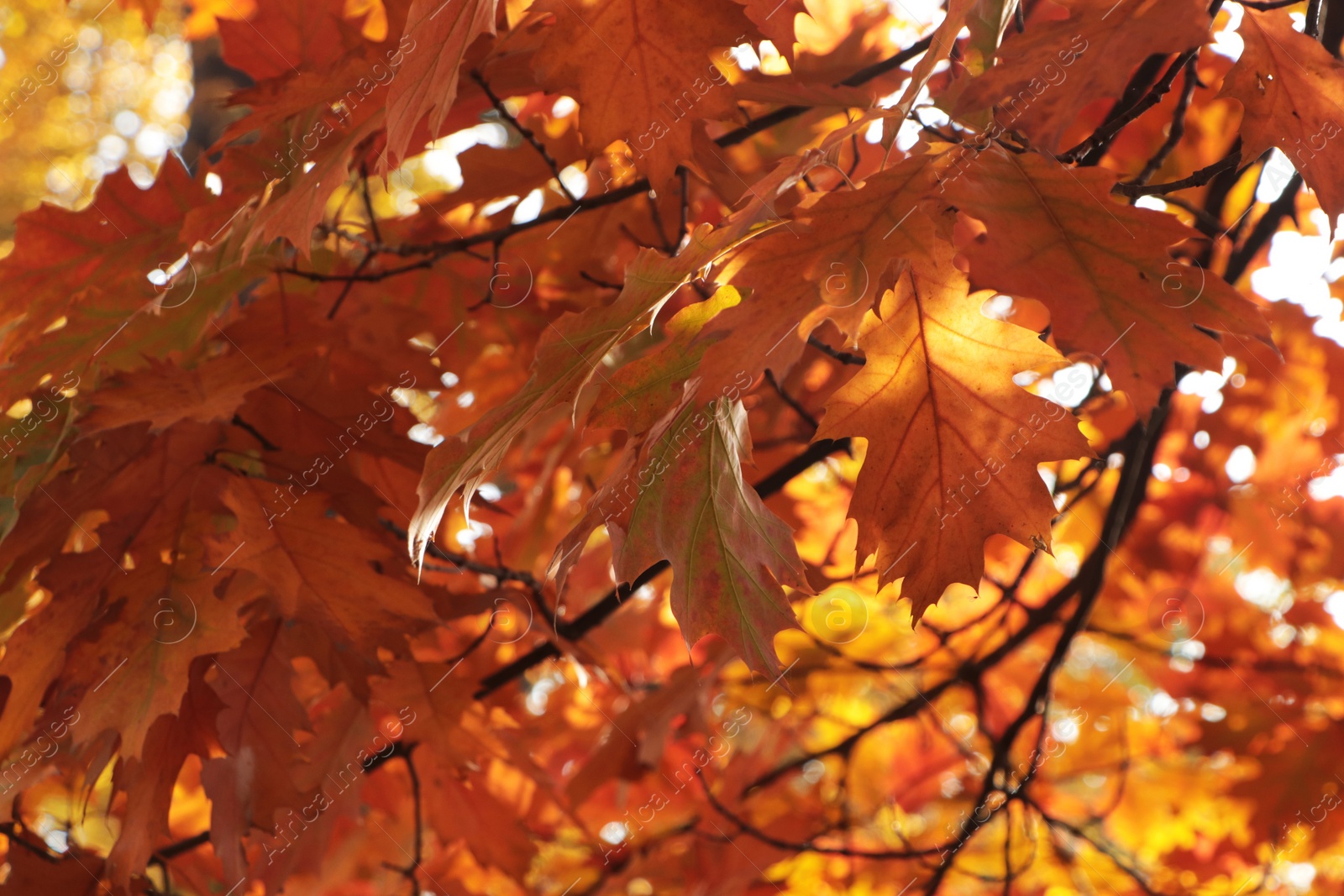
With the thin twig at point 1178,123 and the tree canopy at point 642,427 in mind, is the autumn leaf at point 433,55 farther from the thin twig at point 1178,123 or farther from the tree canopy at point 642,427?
the thin twig at point 1178,123

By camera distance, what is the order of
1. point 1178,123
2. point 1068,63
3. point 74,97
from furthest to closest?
point 74,97
point 1178,123
point 1068,63

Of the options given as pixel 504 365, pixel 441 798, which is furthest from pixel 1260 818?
pixel 504 365

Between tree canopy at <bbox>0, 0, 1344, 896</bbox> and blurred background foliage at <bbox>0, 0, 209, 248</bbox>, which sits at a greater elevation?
tree canopy at <bbox>0, 0, 1344, 896</bbox>

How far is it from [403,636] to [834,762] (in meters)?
1.50

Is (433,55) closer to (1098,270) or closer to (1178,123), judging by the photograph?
(1098,270)

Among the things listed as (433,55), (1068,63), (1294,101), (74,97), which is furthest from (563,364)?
(74,97)

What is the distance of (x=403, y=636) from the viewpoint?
101 cm

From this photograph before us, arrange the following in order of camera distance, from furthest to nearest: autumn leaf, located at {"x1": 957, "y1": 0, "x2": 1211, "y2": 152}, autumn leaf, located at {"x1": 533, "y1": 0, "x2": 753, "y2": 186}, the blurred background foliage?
the blurred background foliage, autumn leaf, located at {"x1": 533, "y1": 0, "x2": 753, "y2": 186}, autumn leaf, located at {"x1": 957, "y1": 0, "x2": 1211, "y2": 152}

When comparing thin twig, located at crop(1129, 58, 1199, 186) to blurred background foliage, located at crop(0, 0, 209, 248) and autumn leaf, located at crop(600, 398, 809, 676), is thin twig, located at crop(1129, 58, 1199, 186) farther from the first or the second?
blurred background foliage, located at crop(0, 0, 209, 248)

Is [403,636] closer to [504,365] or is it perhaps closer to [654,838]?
[504,365]

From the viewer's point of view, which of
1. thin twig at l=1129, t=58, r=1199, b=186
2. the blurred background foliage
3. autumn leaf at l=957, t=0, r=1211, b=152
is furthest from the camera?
the blurred background foliage

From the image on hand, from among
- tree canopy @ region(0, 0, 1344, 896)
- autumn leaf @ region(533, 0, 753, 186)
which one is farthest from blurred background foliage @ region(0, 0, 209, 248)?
autumn leaf @ region(533, 0, 753, 186)

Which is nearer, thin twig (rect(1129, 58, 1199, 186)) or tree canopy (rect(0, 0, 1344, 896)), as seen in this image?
tree canopy (rect(0, 0, 1344, 896))

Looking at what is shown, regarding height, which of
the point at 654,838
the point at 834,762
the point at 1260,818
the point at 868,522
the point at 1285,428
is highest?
the point at 868,522
